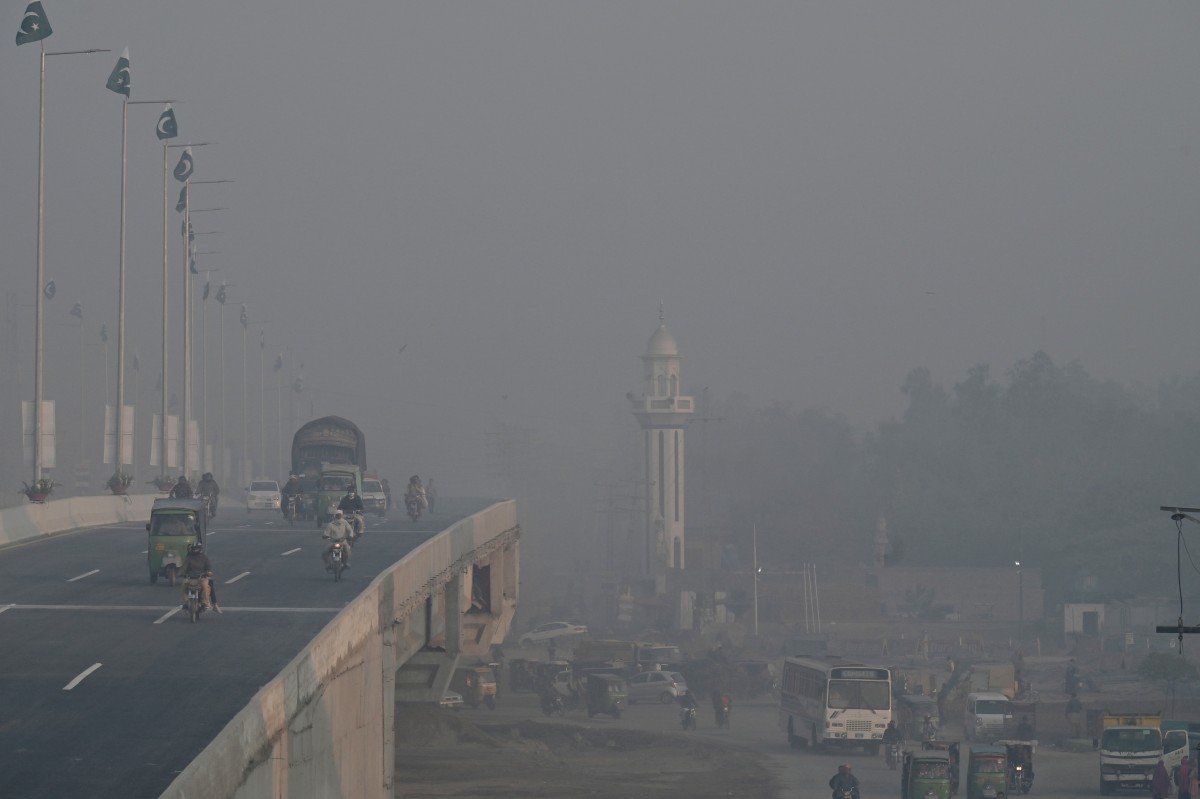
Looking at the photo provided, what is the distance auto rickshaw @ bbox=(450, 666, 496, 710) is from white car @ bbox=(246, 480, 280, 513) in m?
12.0

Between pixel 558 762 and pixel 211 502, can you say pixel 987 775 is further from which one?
pixel 211 502

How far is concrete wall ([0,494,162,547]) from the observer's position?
5069 cm

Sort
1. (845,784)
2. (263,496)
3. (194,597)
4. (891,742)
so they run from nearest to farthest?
(194,597) < (845,784) < (891,742) < (263,496)

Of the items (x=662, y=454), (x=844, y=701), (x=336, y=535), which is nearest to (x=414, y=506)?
(x=844, y=701)

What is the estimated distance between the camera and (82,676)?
2823 cm

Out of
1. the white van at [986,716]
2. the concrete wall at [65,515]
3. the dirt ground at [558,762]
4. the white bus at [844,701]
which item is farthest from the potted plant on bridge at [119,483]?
the white van at [986,716]

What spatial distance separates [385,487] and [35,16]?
2849 cm

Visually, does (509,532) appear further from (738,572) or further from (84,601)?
(738,572)

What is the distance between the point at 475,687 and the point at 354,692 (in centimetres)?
5148

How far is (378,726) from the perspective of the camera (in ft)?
112

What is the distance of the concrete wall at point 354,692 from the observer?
20.5 m

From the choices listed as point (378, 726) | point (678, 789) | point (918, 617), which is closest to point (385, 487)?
point (678, 789)

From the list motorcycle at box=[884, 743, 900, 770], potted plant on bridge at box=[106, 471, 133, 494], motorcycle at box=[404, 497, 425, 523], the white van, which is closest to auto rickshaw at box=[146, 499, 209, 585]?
potted plant on bridge at box=[106, 471, 133, 494]

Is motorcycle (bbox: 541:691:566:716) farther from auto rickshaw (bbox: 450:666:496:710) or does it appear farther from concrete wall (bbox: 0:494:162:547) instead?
concrete wall (bbox: 0:494:162:547)
